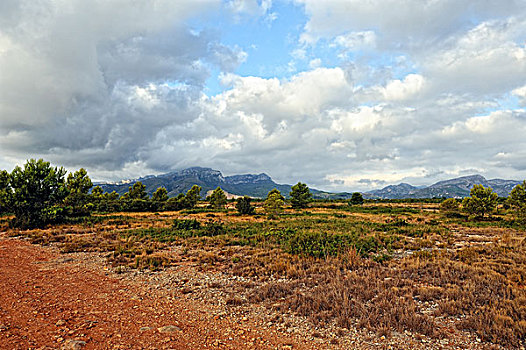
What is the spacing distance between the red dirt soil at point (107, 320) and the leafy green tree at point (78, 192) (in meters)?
33.5

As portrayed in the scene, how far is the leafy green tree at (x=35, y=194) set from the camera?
2636cm

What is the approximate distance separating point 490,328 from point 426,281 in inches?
161

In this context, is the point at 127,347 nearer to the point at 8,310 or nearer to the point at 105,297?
the point at 105,297

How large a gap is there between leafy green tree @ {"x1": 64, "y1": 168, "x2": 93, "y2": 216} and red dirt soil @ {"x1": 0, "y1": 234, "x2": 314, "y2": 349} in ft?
110

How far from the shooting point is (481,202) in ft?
118

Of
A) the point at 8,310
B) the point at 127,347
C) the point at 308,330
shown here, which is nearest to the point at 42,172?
the point at 8,310

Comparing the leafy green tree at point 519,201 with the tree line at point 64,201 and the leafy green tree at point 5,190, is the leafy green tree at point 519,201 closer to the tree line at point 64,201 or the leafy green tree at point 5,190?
the tree line at point 64,201

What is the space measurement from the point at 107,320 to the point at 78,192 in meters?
42.9

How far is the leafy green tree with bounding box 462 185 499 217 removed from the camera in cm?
3559

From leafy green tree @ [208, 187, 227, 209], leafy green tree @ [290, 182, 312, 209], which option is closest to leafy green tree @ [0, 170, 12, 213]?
leafy green tree @ [208, 187, 227, 209]

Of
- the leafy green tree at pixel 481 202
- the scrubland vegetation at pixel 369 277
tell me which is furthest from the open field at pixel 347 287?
the leafy green tree at pixel 481 202

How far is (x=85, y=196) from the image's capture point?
4356 centimetres

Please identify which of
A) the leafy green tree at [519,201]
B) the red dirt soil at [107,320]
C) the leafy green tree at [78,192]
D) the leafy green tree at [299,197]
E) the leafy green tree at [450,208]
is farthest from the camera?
the leafy green tree at [299,197]

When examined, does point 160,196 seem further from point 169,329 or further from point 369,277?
point 169,329
